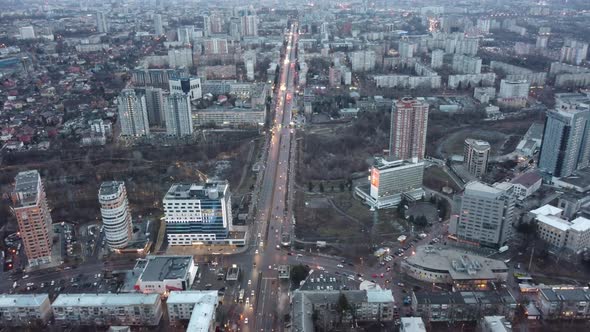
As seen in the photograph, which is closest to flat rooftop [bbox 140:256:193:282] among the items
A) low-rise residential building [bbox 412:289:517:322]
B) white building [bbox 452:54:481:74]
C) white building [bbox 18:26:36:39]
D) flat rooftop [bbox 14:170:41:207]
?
flat rooftop [bbox 14:170:41:207]

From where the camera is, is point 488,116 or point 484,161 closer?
point 484,161

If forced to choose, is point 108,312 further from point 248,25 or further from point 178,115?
point 248,25

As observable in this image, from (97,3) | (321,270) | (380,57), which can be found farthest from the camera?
(97,3)

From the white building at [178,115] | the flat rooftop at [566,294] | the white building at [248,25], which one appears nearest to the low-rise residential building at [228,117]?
the white building at [178,115]

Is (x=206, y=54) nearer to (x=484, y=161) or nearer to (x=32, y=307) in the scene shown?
(x=484, y=161)

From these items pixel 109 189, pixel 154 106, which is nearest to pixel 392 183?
pixel 109 189

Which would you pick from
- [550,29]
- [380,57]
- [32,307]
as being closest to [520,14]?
[550,29]
